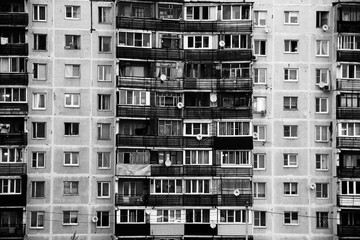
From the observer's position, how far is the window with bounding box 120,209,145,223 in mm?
81688

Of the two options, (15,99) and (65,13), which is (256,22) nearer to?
(65,13)

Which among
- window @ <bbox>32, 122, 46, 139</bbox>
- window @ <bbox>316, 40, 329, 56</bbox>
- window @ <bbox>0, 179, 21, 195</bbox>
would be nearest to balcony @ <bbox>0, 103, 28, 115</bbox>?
window @ <bbox>32, 122, 46, 139</bbox>

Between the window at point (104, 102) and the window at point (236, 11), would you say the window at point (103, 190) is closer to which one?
the window at point (104, 102)

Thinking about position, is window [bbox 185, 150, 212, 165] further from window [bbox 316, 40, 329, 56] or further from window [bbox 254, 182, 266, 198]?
window [bbox 316, 40, 329, 56]

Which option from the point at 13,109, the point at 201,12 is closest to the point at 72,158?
the point at 13,109

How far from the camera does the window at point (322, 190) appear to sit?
3327 inches

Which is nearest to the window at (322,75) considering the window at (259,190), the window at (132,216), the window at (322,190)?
the window at (322,190)

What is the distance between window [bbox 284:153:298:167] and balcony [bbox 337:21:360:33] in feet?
38.3

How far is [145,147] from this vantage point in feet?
270

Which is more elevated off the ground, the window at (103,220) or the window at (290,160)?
the window at (290,160)

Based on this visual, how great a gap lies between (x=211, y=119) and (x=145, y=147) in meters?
6.27

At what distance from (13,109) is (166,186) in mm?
14590

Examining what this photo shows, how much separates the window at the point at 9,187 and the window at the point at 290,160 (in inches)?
914

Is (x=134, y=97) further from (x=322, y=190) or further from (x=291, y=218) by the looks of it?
(x=322, y=190)
